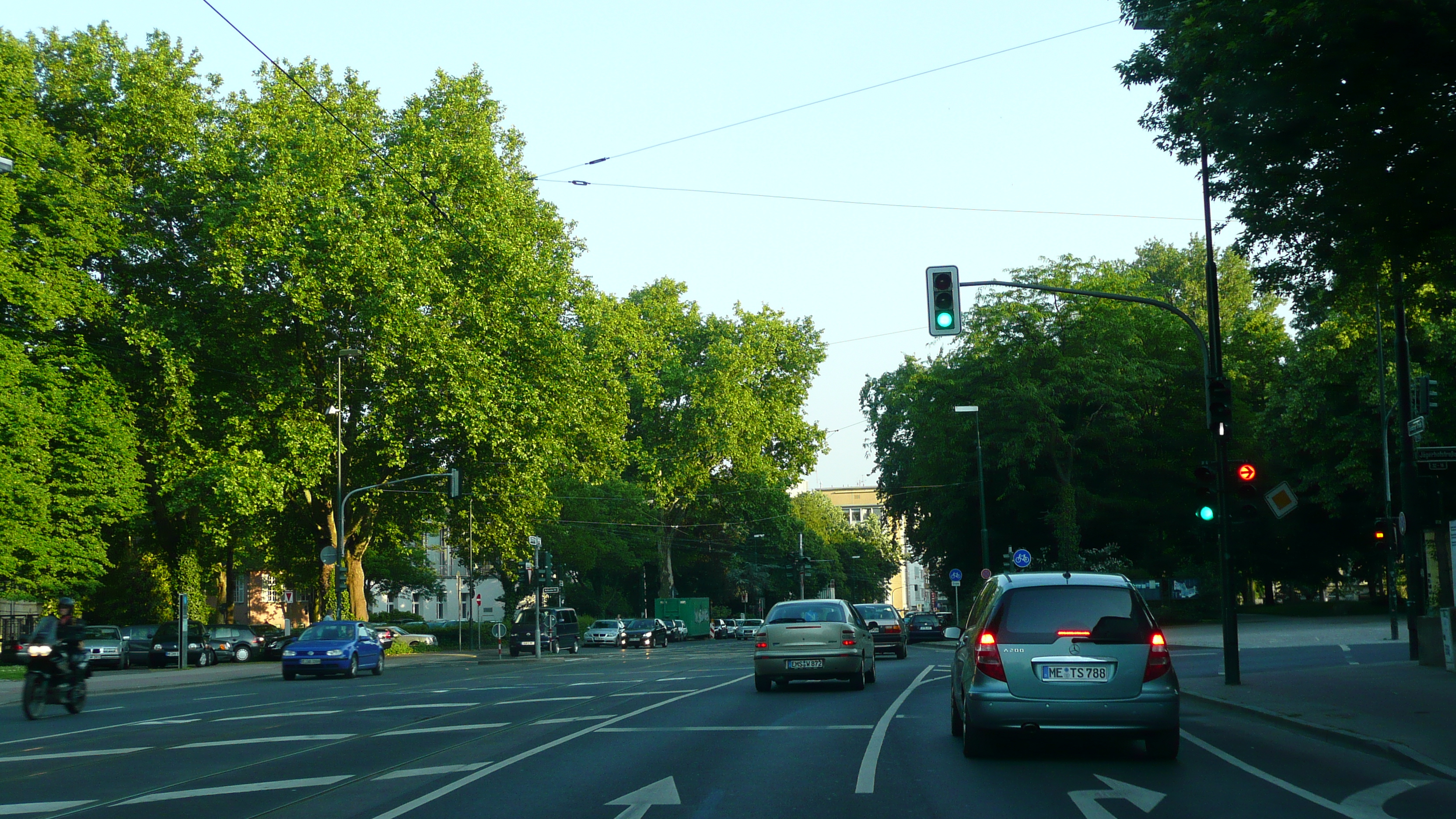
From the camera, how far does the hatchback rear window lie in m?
11.1

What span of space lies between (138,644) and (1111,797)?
1735 inches

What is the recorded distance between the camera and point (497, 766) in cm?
1140

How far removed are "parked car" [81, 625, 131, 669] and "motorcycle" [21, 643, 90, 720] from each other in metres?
26.3

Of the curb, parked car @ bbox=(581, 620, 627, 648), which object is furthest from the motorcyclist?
parked car @ bbox=(581, 620, 627, 648)

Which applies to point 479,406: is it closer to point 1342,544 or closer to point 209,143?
point 209,143

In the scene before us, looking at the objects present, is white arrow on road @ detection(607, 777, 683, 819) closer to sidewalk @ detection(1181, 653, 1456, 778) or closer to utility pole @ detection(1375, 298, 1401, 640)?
sidewalk @ detection(1181, 653, 1456, 778)

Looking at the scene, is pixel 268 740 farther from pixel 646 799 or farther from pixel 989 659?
pixel 989 659

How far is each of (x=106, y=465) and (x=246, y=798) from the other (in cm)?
3486

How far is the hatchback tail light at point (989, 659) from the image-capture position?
11.1 m

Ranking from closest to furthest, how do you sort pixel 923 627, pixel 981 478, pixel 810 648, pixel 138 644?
pixel 810 648 → pixel 138 644 → pixel 981 478 → pixel 923 627

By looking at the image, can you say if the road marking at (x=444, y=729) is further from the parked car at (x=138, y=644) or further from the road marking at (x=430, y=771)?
the parked car at (x=138, y=644)

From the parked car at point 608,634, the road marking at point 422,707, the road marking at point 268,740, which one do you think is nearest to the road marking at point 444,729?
the road marking at point 268,740

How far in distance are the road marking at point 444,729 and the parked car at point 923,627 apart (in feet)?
128

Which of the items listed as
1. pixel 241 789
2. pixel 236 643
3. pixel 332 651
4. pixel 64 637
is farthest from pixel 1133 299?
pixel 236 643
